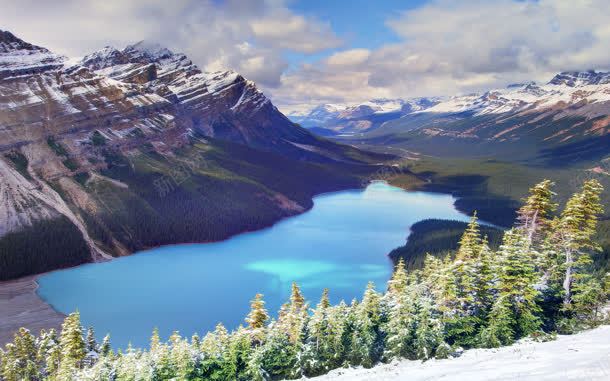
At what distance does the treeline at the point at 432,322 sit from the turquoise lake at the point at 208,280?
41.4m

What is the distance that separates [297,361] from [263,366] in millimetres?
3507

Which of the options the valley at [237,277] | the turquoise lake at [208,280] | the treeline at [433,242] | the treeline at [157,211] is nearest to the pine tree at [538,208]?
the valley at [237,277]

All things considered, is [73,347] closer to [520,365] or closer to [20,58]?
[520,365]

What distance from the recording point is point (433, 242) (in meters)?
137

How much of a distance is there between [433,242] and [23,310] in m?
116

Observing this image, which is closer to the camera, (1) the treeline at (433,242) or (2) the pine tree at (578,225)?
(2) the pine tree at (578,225)

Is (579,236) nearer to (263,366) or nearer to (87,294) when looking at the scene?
(263,366)

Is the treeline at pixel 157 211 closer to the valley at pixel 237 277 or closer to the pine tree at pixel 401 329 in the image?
the valley at pixel 237 277

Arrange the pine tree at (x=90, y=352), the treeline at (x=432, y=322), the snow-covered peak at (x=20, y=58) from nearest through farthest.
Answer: the treeline at (x=432, y=322), the pine tree at (x=90, y=352), the snow-covered peak at (x=20, y=58)

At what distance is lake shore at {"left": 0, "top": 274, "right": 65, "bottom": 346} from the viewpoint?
80.3 m

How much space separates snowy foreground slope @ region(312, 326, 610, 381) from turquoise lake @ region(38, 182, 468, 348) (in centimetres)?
5466

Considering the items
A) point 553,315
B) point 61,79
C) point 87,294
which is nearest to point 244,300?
point 87,294

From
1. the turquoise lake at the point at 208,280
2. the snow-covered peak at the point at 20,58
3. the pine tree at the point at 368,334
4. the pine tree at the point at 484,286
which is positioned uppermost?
the snow-covered peak at the point at 20,58

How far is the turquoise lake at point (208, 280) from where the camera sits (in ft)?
283
